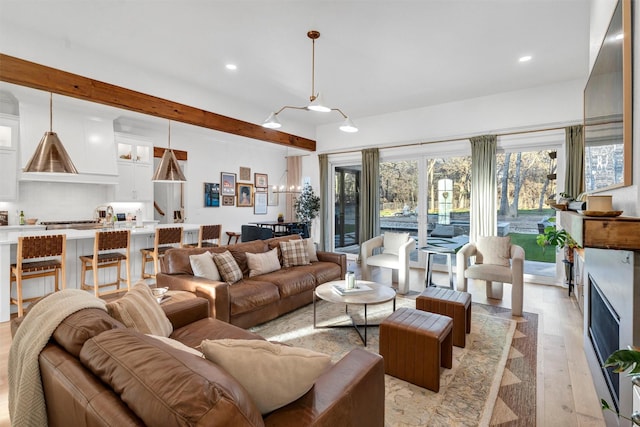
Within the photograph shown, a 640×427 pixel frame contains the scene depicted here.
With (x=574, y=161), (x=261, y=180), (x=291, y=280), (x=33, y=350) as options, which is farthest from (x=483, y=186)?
(x=33, y=350)

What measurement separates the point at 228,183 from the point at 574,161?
260 inches

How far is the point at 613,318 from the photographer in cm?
→ 174

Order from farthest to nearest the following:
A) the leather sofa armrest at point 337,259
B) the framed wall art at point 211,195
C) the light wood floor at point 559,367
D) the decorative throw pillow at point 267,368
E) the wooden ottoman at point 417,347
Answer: the framed wall art at point 211,195, the leather sofa armrest at point 337,259, the wooden ottoman at point 417,347, the light wood floor at point 559,367, the decorative throw pillow at point 267,368

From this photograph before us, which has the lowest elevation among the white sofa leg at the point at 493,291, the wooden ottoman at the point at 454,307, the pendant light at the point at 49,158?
the white sofa leg at the point at 493,291

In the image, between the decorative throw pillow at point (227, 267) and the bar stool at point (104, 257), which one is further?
the bar stool at point (104, 257)

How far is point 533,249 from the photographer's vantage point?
520 cm

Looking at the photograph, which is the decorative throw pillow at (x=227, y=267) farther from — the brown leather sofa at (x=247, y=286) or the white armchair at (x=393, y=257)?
the white armchair at (x=393, y=257)

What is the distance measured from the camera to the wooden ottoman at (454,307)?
290cm

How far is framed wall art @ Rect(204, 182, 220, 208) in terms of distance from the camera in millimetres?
7211

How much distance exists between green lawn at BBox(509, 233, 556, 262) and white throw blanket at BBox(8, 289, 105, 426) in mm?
5644

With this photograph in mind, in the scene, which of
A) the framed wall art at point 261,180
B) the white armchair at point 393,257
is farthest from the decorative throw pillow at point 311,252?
the framed wall art at point 261,180

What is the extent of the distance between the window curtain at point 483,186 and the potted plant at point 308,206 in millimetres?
3338

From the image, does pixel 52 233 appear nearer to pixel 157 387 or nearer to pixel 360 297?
pixel 360 297

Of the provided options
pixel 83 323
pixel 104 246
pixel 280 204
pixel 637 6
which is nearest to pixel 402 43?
pixel 637 6
